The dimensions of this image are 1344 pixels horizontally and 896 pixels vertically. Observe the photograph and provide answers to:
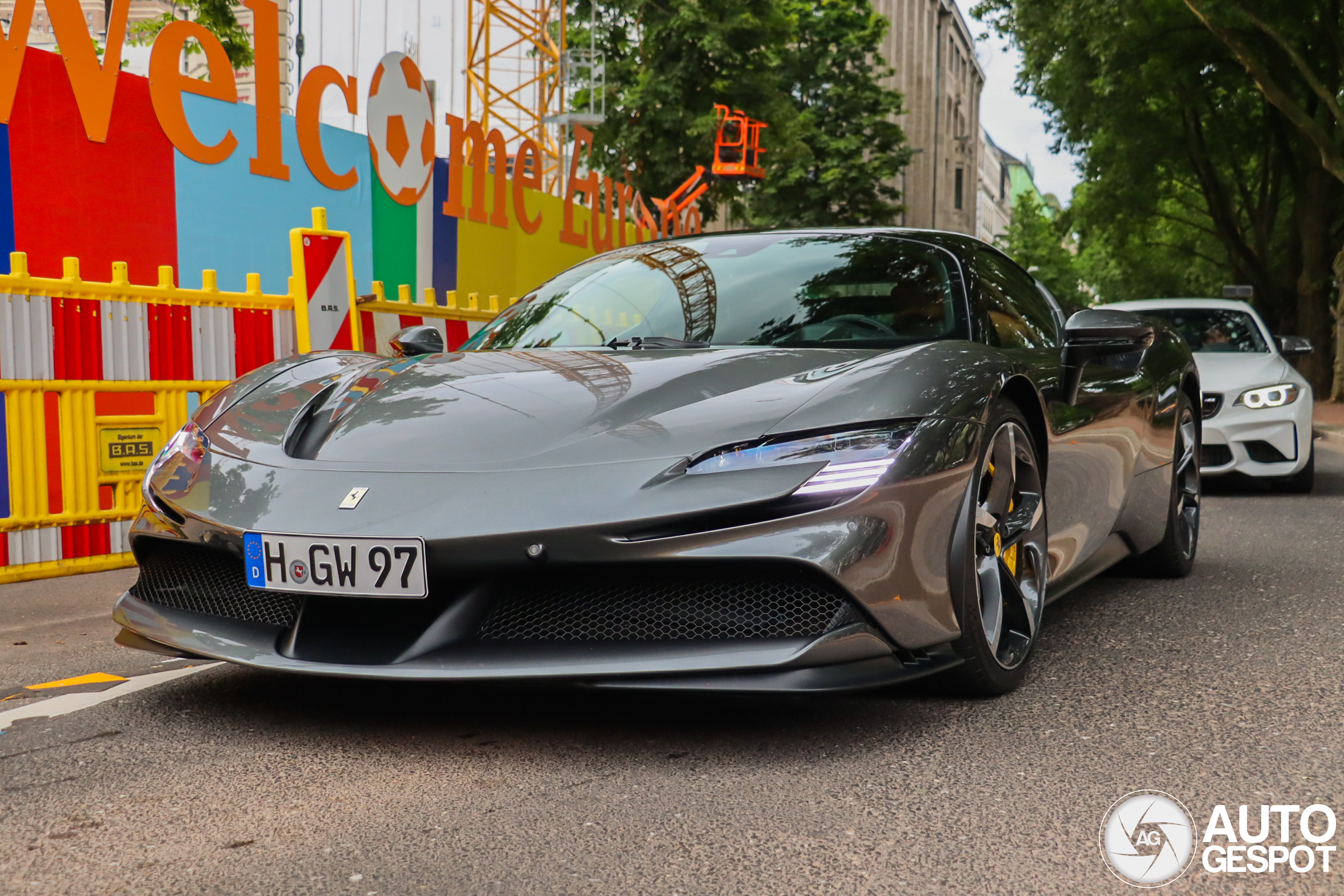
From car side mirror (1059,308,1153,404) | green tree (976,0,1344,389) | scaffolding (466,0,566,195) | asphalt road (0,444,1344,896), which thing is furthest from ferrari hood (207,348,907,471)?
scaffolding (466,0,566,195)

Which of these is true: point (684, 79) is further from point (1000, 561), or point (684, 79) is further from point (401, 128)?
point (1000, 561)

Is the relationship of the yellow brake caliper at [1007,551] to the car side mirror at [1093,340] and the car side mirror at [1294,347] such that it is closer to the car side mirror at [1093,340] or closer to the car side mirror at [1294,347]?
the car side mirror at [1093,340]

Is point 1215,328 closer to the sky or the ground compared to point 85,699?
closer to the sky

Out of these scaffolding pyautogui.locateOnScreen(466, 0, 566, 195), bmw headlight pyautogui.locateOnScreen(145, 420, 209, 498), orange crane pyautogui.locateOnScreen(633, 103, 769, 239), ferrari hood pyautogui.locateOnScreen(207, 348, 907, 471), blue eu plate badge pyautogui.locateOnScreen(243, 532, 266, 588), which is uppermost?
scaffolding pyautogui.locateOnScreen(466, 0, 566, 195)

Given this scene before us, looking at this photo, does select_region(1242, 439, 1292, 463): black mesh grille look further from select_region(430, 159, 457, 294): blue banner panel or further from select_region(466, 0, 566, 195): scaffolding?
select_region(466, 0, 566, 195): scaffolding

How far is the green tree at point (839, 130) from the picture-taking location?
144ft

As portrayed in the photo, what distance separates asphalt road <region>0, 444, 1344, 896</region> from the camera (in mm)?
2141

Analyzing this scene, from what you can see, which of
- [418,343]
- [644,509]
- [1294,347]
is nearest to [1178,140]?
[1294,347]

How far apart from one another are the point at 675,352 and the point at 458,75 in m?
33.0

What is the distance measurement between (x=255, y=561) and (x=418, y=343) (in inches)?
55.4

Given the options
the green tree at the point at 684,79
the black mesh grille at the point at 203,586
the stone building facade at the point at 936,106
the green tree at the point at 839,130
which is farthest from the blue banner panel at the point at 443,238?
the stone building facade at the point at 936,106

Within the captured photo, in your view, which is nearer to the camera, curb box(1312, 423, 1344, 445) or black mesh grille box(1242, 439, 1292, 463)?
black mesh grille box(1242, 439, 1292, 463)

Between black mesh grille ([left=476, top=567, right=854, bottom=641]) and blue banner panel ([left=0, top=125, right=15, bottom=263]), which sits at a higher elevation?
blue banner panel ([left=0, top=125, right=15, bottom=263])

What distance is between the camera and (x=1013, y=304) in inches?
166
